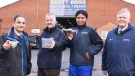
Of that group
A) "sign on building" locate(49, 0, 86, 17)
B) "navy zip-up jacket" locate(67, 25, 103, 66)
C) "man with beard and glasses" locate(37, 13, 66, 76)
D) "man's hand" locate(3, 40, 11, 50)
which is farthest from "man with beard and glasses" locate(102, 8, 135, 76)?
"sign on building" locate(49, 0, 86, 17)

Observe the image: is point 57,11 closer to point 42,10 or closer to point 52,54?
point 42,10

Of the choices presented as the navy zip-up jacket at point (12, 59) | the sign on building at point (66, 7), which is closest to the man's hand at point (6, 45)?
the navy zip-up jacket at point (12, 59)

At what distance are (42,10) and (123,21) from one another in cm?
3430

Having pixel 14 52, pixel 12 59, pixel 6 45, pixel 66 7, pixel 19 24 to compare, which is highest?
pixel 66 7

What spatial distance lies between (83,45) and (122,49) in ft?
3.17

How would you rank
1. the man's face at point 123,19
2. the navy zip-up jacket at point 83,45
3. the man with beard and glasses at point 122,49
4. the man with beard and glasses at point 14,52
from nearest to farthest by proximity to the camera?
the man with beard and glasses at point 14,52 → the man with beard and glasses at point 122,49 → the man's face at point 123,19 → the navy zip-up jacket at point 83,45

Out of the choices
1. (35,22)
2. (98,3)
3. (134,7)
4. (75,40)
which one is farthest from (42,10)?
(75,40)

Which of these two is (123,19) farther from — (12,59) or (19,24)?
(12,59)

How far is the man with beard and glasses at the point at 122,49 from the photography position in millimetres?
5395

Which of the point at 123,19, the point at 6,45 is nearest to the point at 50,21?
the point at 6,45

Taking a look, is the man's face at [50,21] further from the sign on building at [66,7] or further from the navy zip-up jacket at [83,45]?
the sign on building at [66,7]

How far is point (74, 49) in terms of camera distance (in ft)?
20.3

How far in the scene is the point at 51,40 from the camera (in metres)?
5.87

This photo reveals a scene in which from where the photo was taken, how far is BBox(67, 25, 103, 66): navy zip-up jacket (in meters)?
6.10
